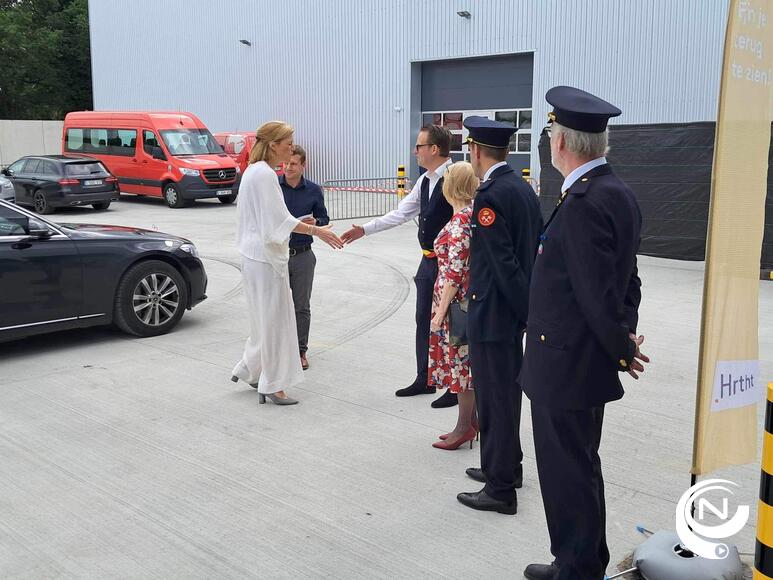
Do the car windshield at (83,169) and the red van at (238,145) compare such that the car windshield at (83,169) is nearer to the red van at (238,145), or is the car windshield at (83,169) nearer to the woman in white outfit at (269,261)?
the red van at (238,145)

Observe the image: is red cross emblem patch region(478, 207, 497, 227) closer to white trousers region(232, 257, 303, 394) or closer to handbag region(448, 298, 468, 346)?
handbag region(448, 298, 468, 346)

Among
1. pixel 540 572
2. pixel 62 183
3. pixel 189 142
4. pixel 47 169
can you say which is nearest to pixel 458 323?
pixel 540 572

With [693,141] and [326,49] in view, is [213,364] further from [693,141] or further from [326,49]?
[326,49]

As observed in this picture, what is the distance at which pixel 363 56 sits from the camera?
1077 inches

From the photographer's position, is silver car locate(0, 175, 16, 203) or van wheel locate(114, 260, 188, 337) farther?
silver car locate(0, 175, 16, 203)

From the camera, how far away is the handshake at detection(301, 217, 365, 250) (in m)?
5.88

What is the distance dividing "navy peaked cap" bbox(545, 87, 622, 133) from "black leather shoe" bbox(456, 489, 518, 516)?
1997 mm

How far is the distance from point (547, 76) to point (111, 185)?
12317 mm

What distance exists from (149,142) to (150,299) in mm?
15726

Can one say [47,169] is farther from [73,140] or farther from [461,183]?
[461,183]

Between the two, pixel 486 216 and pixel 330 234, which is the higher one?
pixel 486 216

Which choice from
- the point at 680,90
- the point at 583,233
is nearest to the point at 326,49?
the point at 680,90

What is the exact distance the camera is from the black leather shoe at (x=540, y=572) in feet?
11.2

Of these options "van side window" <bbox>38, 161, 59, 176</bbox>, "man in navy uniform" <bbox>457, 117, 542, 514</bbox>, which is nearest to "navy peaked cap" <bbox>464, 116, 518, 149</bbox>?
"man in navy uniform" <bbox>457, 117, 542, 514</bbox>
